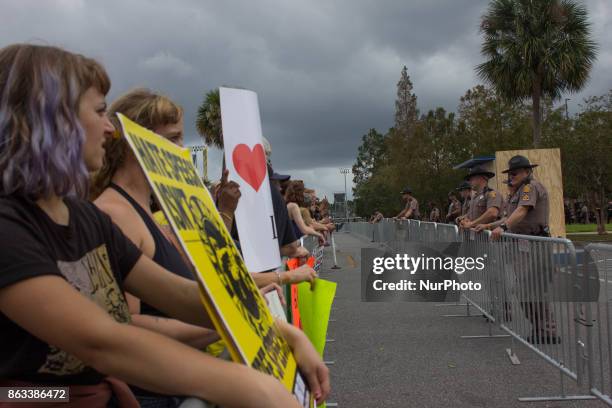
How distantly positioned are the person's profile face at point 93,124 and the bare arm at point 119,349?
0.39 meters

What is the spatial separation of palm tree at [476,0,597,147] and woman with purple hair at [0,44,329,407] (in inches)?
971

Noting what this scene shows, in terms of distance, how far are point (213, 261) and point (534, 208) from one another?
6430mm

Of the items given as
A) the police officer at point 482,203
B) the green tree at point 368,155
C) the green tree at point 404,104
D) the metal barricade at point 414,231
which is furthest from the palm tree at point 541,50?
the green tree at point 368,155

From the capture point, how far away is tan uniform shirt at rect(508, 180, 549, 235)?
265 inches

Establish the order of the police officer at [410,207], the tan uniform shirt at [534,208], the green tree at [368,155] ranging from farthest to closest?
the green tree at [368,155] → the police officer at [410,207] → the tan uniform shirt at [534,208]

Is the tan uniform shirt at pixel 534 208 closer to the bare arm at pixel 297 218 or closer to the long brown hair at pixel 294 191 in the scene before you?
the bare arm at pixel 297 218

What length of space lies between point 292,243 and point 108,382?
2844 mm

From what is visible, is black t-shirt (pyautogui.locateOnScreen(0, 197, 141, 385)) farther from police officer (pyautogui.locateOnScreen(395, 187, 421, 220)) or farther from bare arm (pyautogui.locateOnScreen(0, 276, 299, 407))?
police officer (pyautogui.locateOnScreen(395, 187, 421, 220))

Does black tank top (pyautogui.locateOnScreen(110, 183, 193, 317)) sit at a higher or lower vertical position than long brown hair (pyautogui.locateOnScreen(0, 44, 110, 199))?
lower

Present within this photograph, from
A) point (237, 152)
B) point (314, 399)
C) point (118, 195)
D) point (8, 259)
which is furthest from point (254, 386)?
point (237, 152)

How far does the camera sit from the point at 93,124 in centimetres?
126

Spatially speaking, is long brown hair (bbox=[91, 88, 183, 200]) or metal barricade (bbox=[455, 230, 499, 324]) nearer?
long brown hair (bbox=[91, 88, 183, 200])

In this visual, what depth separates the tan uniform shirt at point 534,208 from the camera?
6738 mm

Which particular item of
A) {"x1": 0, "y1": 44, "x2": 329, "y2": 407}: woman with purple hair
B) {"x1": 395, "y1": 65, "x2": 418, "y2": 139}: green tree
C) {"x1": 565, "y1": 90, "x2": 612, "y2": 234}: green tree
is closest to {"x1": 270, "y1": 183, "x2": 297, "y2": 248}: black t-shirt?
{"x1": 0, "y1": 44, "x2": 329, "y2": 407}: woman with purple hair
